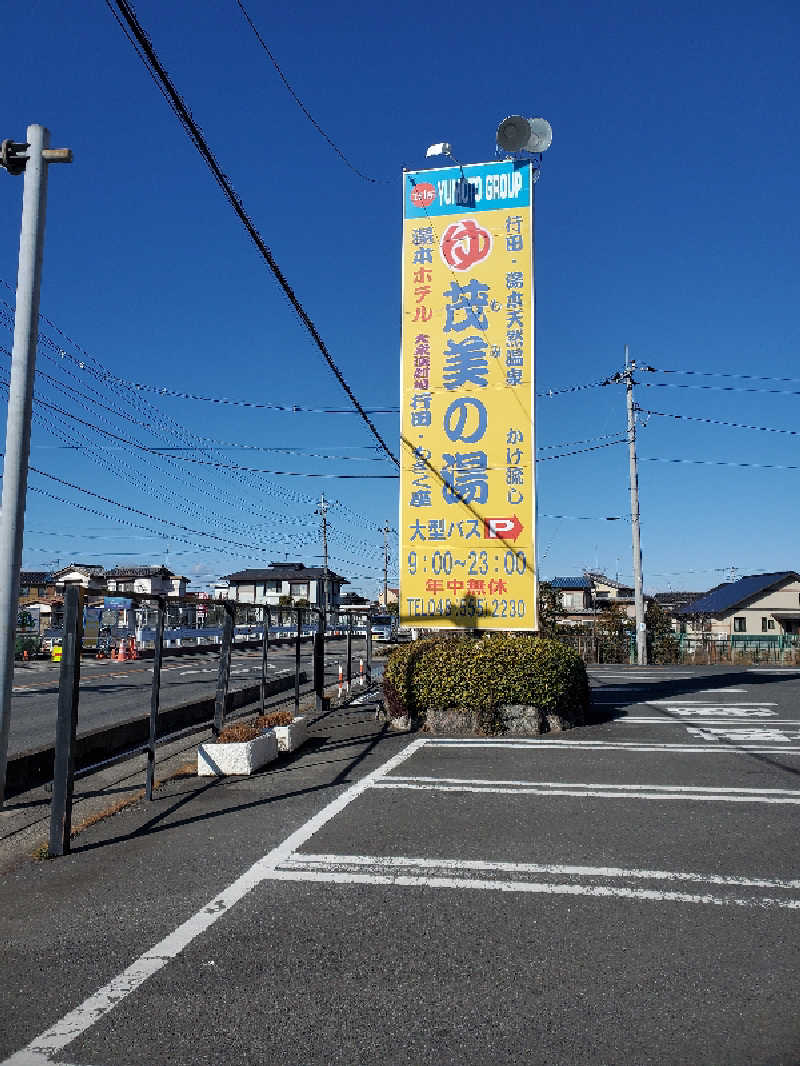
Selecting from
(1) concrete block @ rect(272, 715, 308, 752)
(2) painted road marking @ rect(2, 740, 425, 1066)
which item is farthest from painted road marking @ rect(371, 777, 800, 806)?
(1) concrete block @ rect(272, 715, 308, 752)

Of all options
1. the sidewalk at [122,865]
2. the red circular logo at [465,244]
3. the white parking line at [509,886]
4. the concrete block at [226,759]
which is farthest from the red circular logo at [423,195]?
the white parking line at [509,886]

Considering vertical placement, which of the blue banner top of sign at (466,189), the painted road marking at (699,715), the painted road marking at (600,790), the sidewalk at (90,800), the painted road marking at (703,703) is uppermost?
the blue banner top of sign at (466,189)

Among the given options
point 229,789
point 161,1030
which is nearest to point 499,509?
point 229,789

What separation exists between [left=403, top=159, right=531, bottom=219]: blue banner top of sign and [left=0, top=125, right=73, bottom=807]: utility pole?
8860 mm

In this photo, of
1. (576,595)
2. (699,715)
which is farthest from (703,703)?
(576,595)

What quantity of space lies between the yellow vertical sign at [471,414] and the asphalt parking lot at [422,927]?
5.40m

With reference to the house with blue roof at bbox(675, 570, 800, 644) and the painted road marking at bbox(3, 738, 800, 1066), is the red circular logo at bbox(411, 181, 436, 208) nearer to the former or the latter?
the painted road marking at bbox(3, 738, 800, 1066)

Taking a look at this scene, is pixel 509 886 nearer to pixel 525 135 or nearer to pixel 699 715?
pixel 699 715

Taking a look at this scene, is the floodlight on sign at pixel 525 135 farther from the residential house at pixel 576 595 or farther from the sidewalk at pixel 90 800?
the residential house at pixel 576 595

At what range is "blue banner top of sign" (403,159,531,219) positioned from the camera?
1408cm

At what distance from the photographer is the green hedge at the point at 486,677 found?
11.6m

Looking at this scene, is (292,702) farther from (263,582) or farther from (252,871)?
(263,582)

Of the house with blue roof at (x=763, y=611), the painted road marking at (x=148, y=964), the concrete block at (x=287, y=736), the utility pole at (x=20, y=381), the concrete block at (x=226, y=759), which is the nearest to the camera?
the painted road marking at (x=148, y=964)

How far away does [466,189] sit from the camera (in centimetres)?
1435
